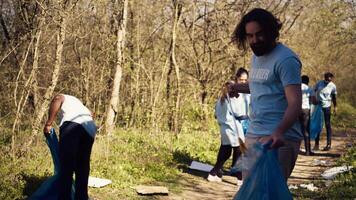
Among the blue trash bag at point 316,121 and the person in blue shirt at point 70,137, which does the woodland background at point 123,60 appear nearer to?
the person in blue shirt at point 70,137

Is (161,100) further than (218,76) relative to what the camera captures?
No

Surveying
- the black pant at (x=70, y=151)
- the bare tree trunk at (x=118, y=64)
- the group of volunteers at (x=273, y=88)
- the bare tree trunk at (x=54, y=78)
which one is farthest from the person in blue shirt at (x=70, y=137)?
the bare tree trunk at (x=118, y=64)

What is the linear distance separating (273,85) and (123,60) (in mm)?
6363

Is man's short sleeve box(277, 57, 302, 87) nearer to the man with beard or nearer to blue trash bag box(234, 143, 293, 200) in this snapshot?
the man with beard

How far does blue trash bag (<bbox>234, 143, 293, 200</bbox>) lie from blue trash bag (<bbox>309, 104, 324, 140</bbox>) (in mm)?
8617

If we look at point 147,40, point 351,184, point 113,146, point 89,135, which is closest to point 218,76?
point 147,40

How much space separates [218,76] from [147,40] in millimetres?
2824

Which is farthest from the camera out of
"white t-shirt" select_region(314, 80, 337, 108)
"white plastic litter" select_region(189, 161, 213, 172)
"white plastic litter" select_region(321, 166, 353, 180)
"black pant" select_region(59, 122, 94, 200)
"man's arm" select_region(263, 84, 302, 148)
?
"white t-shirt" select_region(314, 80, 337, 108)

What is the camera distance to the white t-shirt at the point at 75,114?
204 inches

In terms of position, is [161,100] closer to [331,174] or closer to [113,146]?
[113,146]

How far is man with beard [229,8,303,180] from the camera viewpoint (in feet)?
10.6

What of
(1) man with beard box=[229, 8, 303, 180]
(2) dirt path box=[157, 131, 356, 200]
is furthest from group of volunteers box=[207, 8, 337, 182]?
(2) dirt path box=[157, 131, 356, 200]

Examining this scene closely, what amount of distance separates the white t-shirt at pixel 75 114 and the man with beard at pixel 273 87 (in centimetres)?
222

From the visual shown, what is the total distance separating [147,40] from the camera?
11.5 meters
